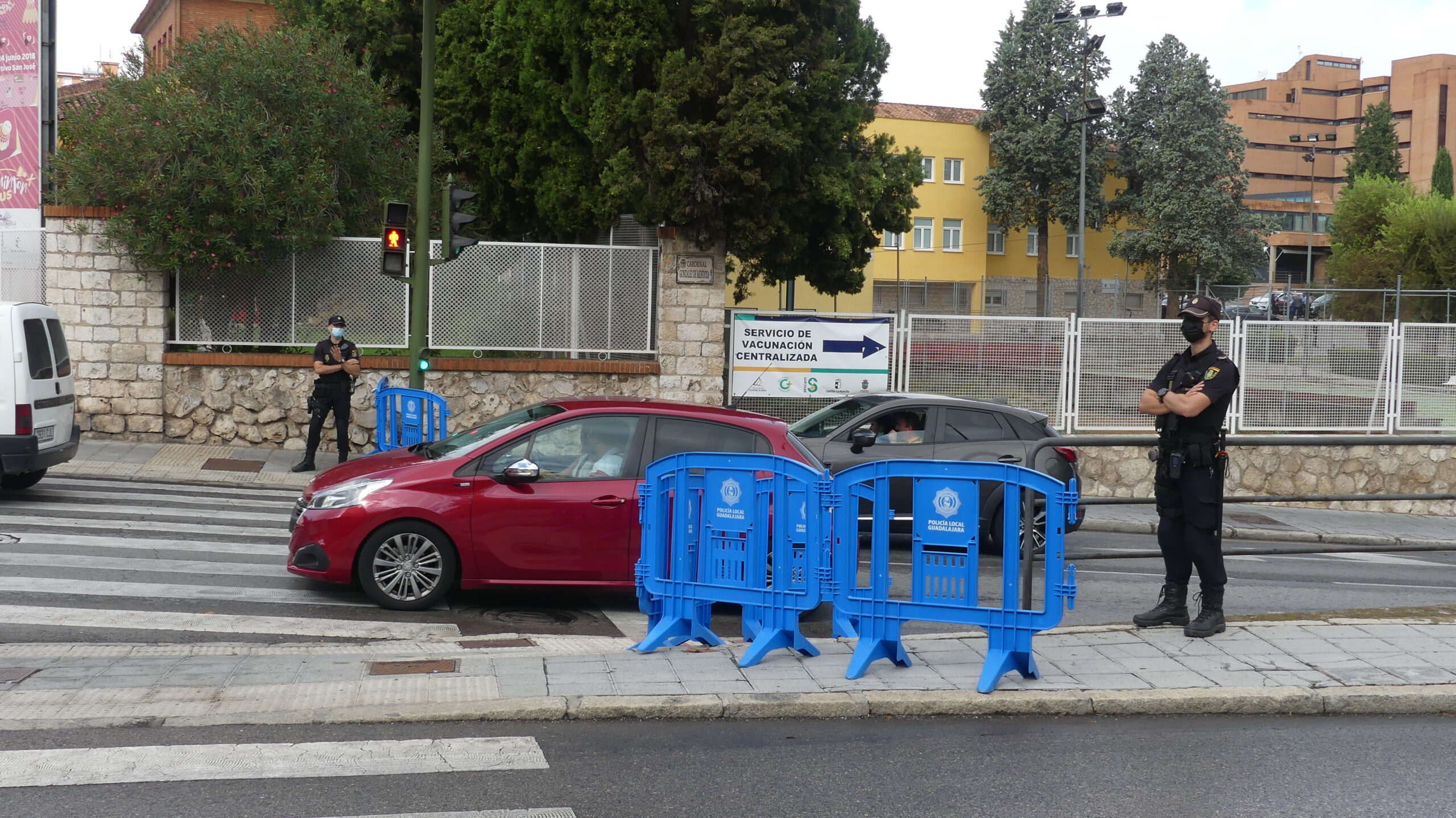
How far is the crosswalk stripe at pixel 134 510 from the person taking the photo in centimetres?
1115

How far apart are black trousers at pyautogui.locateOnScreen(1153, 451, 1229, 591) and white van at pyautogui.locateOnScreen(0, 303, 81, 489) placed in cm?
988

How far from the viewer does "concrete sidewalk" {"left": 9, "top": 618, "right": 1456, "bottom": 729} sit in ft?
18.0

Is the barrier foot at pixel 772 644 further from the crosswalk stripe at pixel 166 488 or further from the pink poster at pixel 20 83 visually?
the pink poster at pixel 20 83

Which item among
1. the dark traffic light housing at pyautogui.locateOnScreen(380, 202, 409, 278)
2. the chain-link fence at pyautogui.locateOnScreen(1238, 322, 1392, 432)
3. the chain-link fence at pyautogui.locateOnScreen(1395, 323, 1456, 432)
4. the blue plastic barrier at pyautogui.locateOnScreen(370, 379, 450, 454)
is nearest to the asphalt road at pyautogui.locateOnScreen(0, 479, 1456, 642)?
the blue plastic barrier at pyautogui.locateOnScreen(370, 379, 450, 454)

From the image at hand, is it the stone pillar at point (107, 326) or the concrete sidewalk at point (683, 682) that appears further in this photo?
the stone pillar at point (107, 326)

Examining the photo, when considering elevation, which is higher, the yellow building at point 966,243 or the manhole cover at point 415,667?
the yellow building at point 966,243

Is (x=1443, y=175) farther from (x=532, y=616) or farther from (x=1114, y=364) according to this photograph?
(x=532, y=616)

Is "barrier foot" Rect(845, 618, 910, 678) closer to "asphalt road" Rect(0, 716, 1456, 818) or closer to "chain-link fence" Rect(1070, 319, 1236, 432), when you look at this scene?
"asphalt road" Rect(0, 716, 1456, 818)

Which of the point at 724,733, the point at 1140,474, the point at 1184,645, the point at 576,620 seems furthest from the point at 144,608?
the point at 1140,474

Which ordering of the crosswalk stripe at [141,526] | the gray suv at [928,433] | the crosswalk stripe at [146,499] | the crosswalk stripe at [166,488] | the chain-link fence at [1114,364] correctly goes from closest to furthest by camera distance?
1. the crosswalk stripe at [141,526]
2. the gray suv at [928,433]
3. the crosswalk stripe at [146,499]
4. the crosswalk stripe at [166,488]
5. the chain-link fence at [1114,364]

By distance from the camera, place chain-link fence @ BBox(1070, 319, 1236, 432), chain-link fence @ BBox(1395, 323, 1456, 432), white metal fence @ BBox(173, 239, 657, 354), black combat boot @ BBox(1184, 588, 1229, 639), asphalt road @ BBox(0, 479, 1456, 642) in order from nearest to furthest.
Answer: black combat boot @ BBox(1184, 588, 1229, 639)
asphalt road @ BBox(0, 479, 1456, 642)
white metal fence @ BBox(173, 239, 657, 354)
chain-link fence @ BBox(1070, 319, 1236, 432)
chain-link fence @ BBox(1395, 323, 1456, 432)

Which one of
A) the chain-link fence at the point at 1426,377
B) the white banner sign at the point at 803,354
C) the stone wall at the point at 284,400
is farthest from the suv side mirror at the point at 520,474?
the chain-link fence at the point at 1426,377

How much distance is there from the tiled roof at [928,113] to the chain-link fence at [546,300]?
41031 millimetres

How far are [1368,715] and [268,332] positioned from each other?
1477cm
